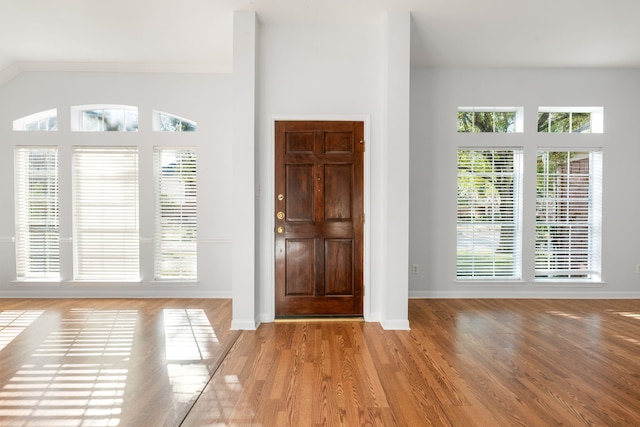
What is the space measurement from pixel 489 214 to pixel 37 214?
636 cm

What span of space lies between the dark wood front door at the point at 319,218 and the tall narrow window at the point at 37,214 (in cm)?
338

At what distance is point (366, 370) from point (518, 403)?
1018mm

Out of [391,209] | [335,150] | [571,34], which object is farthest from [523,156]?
[335,150]

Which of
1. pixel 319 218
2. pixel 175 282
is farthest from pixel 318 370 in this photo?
pixel 175 282

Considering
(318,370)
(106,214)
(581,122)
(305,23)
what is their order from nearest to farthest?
(318,370)
(305,23)
(106,214)
(581,122)

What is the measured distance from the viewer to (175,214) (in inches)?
191

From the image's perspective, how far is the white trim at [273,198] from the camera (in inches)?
151

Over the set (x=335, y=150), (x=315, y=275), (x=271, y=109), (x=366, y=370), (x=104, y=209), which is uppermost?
(x=271, y=109)

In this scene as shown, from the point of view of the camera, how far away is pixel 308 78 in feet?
12.7

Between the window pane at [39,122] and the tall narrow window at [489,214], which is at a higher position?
the window pane at [39,122]

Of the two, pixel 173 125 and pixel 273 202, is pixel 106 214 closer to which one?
pixel 173 125

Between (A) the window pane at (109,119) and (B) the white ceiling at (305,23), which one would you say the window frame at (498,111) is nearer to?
(B) the white ceiling at (305,23)

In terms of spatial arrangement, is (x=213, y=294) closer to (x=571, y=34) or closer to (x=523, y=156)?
(x=523, y=156)

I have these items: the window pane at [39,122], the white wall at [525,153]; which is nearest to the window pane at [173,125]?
the window pane at [39,122]
